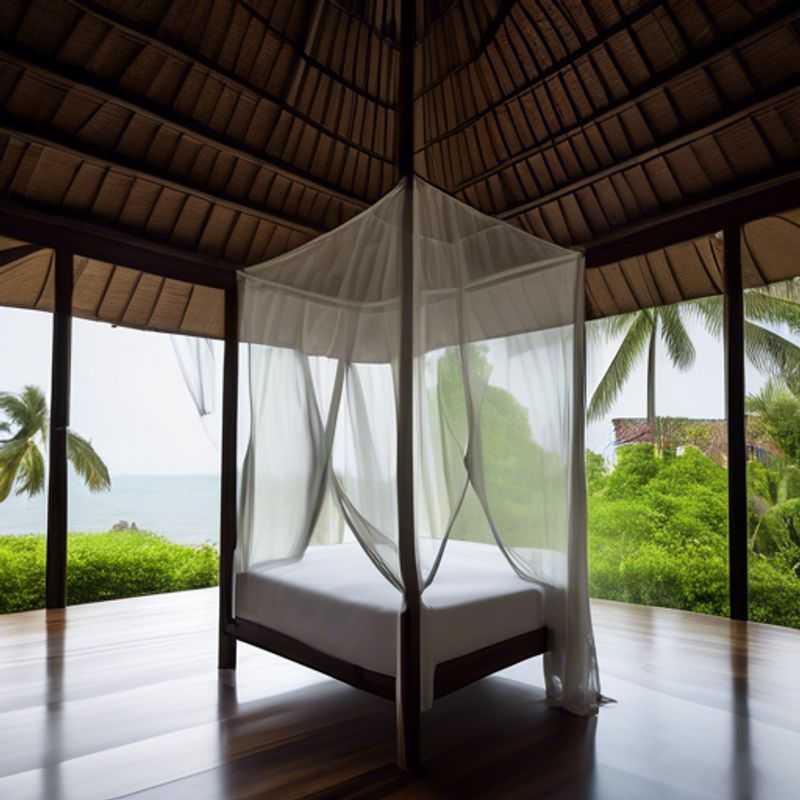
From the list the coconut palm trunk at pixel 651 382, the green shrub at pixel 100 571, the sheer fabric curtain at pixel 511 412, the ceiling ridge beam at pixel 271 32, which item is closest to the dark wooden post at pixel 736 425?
the sheer fabric curtain at pixel 511 412

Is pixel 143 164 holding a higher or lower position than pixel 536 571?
higher

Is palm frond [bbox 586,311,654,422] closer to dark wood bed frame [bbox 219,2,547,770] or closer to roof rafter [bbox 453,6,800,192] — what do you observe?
roof rafter [bbox 453,6,800,192]

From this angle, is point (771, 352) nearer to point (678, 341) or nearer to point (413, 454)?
point (678, 341)

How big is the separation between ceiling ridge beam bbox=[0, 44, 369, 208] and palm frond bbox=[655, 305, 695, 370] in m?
4.47

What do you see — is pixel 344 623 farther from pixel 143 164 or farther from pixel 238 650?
pixel 143 164

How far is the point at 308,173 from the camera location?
4.27 metres

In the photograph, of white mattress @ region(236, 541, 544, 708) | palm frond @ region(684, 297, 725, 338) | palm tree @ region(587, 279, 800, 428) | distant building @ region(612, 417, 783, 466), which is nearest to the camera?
white mattress @ region(236, 541, 544, 708)

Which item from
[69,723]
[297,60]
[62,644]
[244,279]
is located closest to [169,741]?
[69,723]

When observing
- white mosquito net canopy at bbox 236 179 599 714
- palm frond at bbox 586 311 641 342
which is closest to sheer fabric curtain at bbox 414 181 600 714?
white mosquito net canopy at bbox 236 179 599 714

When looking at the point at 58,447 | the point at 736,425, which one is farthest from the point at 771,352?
the point at 58,447

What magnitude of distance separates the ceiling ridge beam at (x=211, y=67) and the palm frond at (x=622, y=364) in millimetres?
4444

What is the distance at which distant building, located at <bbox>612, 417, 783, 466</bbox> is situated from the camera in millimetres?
7133

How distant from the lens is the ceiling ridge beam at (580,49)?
10.5ft

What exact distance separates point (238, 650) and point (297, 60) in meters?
3.57
